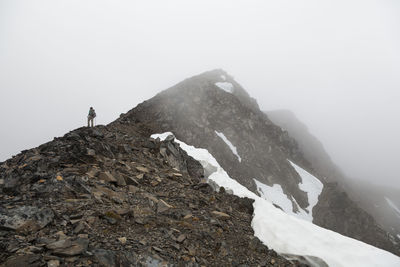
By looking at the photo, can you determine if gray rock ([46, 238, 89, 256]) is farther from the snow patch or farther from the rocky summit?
the snow patch

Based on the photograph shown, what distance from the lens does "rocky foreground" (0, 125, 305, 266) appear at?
654cm

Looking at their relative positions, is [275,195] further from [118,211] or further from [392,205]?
[392,205]

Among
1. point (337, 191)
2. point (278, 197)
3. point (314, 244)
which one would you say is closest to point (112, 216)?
point (314, 244)

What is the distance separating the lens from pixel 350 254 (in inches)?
400

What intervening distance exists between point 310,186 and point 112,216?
6553 cm

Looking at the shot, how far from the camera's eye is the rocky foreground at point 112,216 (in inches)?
257

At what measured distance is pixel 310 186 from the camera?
212ft

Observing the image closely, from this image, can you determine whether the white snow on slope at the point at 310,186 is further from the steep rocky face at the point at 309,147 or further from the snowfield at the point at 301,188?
the steep rocky face at the point at 309,147

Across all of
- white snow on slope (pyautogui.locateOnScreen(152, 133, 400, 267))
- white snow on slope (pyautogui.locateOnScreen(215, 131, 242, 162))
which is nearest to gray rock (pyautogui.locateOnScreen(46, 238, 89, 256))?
white snow on slope (pyautogui.locateOnScreen(152, 133, 400, 267))

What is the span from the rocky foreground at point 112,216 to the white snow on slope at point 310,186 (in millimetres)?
54325

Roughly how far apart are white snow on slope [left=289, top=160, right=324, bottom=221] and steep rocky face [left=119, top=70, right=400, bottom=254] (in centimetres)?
95

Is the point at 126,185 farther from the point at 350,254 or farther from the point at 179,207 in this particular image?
the point at 350,254

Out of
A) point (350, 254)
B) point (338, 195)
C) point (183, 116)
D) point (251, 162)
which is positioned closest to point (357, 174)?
point (338, 195)

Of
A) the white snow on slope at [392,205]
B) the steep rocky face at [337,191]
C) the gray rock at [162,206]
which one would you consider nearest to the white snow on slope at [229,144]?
the steep rocky face at [337,191]
